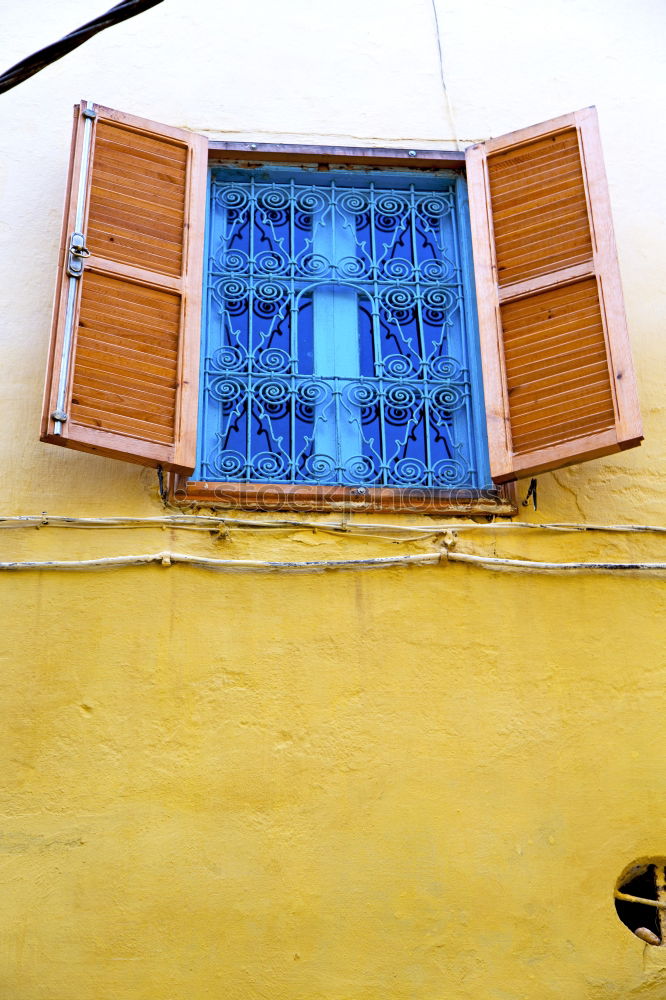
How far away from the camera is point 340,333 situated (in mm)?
4805

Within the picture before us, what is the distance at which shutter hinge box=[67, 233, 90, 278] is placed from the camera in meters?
4.46

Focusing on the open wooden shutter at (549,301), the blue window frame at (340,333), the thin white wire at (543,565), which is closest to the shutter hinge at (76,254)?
the blue window frame at (340,333)

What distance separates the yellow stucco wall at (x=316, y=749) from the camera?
378cm

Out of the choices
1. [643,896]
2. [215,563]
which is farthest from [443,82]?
[643,896]

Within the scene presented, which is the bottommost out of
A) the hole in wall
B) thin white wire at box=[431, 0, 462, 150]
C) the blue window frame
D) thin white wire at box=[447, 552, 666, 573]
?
the hole in wall

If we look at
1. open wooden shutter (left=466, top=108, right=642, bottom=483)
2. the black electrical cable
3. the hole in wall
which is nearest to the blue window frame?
open wooden shutter (left=466, top=108, right=642, bottom=483)

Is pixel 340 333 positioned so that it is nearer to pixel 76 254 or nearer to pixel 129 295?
pixel 129 295

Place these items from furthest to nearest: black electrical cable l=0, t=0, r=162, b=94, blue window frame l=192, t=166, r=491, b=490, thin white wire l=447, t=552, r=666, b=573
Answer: blue window frame l=192, t=166, r=491, b=490 → thin white wire l=447, t=552, r=666, b=573 → black electrical cable l=0, t=0, r=162, b=94

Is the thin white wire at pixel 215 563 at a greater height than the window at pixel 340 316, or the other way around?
the window at pixel 340 316

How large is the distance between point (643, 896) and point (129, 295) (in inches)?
102

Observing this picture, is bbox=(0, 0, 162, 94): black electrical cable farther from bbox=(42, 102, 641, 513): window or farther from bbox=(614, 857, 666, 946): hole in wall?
bbox=(614, 857, 666, 946): hole in wall

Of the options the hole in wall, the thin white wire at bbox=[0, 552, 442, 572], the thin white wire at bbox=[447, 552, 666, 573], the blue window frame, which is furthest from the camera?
the blue window frame

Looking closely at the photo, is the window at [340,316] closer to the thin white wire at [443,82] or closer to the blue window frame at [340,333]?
the blue window frame at [340,333]

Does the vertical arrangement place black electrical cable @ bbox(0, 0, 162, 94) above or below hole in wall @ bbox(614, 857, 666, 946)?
above
